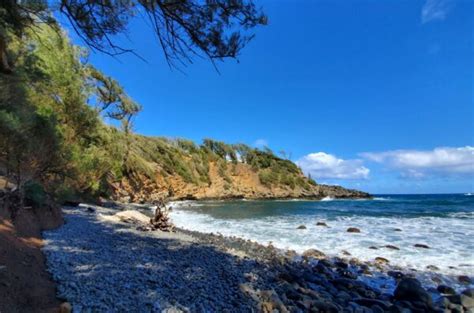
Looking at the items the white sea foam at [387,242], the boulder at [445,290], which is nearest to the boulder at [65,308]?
the boulder at [445,290]

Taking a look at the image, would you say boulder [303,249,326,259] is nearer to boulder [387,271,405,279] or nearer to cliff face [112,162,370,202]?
boulder [387,271,405,279]

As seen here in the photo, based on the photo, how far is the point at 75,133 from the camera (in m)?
14.9

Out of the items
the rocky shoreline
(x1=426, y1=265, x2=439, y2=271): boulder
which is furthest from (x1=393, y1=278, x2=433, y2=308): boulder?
(x1=426, y1=265, x2=439, y2=271): boulder

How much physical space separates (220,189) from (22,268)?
42148 mm

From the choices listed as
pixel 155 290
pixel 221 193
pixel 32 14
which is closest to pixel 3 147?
pixel 32 14

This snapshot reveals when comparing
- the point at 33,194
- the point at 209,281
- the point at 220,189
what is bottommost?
→ the point at 209,281

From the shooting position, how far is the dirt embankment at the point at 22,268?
133 inches

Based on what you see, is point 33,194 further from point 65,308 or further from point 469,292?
point 469,292

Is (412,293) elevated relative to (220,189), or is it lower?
lower

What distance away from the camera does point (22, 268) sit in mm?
4273

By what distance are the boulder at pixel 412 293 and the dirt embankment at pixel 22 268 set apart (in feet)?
17.9

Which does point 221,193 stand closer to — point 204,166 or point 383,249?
point 204,166

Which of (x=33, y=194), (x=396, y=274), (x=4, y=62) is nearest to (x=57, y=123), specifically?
(x=4, y=62)

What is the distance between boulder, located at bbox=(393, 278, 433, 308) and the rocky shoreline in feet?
0.05
